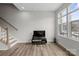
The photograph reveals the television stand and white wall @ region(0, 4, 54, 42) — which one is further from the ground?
white wall @ region(0, 4, 54, 42)

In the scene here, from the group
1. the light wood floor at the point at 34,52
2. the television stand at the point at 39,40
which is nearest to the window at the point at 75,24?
the light wood floor at the point at 34,52

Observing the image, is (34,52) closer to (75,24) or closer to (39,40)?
(75,24)

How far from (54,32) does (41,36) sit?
1159 mm

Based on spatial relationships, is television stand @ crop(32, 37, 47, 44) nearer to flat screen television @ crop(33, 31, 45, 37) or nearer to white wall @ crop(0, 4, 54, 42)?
flat screen television @ crop(33, 31, 45, 37)

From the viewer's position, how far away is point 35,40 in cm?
827

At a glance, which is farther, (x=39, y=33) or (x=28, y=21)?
(x=28, y=21)

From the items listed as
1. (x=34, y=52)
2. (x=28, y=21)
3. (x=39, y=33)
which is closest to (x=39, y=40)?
(x=39, y=33)

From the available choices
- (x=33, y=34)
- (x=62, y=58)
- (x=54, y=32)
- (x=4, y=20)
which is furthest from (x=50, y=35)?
(x=62, y=58)

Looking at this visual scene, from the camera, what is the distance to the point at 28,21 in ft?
30.4

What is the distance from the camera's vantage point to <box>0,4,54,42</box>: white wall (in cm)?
920

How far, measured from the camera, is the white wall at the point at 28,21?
920cm

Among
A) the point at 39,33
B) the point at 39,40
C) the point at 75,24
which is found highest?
the point at 75,24

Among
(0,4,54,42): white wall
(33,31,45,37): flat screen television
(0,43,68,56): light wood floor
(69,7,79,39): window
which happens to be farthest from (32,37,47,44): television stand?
(69,7,79,39): window

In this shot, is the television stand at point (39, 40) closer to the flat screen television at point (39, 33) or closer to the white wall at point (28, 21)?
the flat screen television at point (39, 33)
